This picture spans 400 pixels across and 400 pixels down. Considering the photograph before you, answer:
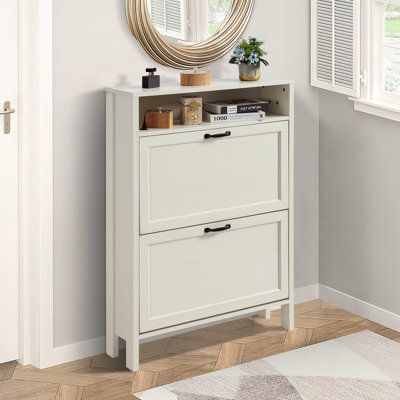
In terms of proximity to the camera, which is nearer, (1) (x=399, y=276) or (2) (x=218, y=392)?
(2) (x=218, y=392)

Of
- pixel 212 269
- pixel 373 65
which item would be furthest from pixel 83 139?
pixel 373 65

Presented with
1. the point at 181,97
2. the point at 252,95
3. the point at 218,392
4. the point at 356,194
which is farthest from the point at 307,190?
the point at 218,392

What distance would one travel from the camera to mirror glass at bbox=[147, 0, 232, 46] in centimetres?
403

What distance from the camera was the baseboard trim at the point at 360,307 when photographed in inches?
174

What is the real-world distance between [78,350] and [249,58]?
4.71 ft

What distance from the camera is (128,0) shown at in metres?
3.92

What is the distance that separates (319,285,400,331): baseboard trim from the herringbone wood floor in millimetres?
31

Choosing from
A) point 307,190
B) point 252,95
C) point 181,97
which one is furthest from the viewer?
point 307,190

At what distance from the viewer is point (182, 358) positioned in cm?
411

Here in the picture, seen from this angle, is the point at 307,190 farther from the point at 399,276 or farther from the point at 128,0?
the point at 128,0

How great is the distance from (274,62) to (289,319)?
46.6 inches

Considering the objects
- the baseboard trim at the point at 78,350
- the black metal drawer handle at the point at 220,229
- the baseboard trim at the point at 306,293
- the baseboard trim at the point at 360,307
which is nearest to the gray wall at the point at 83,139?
the baseboard trim at the point at 78,350

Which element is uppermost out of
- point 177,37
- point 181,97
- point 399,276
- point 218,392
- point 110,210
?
point 177,37

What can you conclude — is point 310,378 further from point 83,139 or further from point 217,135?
point 83,139
